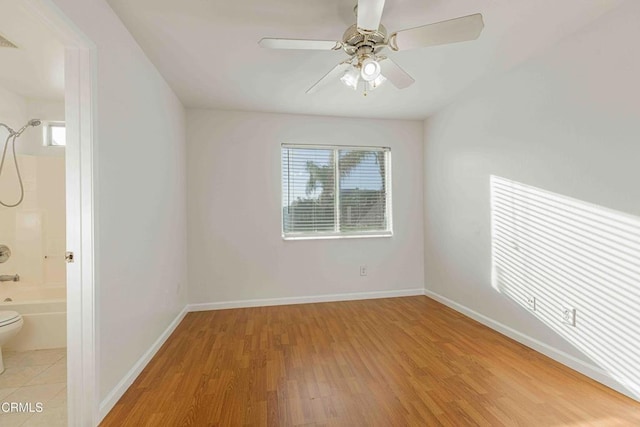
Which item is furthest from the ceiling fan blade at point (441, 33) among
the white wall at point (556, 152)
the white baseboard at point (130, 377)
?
the white baseboard at point (130, 377)

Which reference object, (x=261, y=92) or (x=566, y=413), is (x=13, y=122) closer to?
(x=261, y=92)

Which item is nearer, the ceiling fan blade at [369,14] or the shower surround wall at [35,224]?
the ceiling fan blade at [369,14]

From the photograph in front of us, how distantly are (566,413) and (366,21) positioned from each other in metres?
2.44

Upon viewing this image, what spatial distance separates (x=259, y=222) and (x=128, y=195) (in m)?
1.69

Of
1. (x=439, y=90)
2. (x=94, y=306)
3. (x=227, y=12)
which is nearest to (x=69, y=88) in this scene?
(x=227, y=12)

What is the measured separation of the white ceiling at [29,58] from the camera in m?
1.75

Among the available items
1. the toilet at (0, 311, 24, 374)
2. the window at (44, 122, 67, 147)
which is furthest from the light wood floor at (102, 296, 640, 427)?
the window at (44, 122, 67, 147)

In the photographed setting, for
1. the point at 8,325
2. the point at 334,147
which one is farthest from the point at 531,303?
the point at 8,325

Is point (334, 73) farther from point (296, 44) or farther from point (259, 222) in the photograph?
point (259, 222)

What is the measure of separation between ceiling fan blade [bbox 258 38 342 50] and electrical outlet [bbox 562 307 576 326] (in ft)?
8.11

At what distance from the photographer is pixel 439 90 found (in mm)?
2971

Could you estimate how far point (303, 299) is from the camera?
3.62 m

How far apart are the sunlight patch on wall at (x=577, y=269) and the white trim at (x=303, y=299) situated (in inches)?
54.6

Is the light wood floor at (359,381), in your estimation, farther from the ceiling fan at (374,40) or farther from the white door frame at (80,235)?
the ceiling fan at (374,40)
